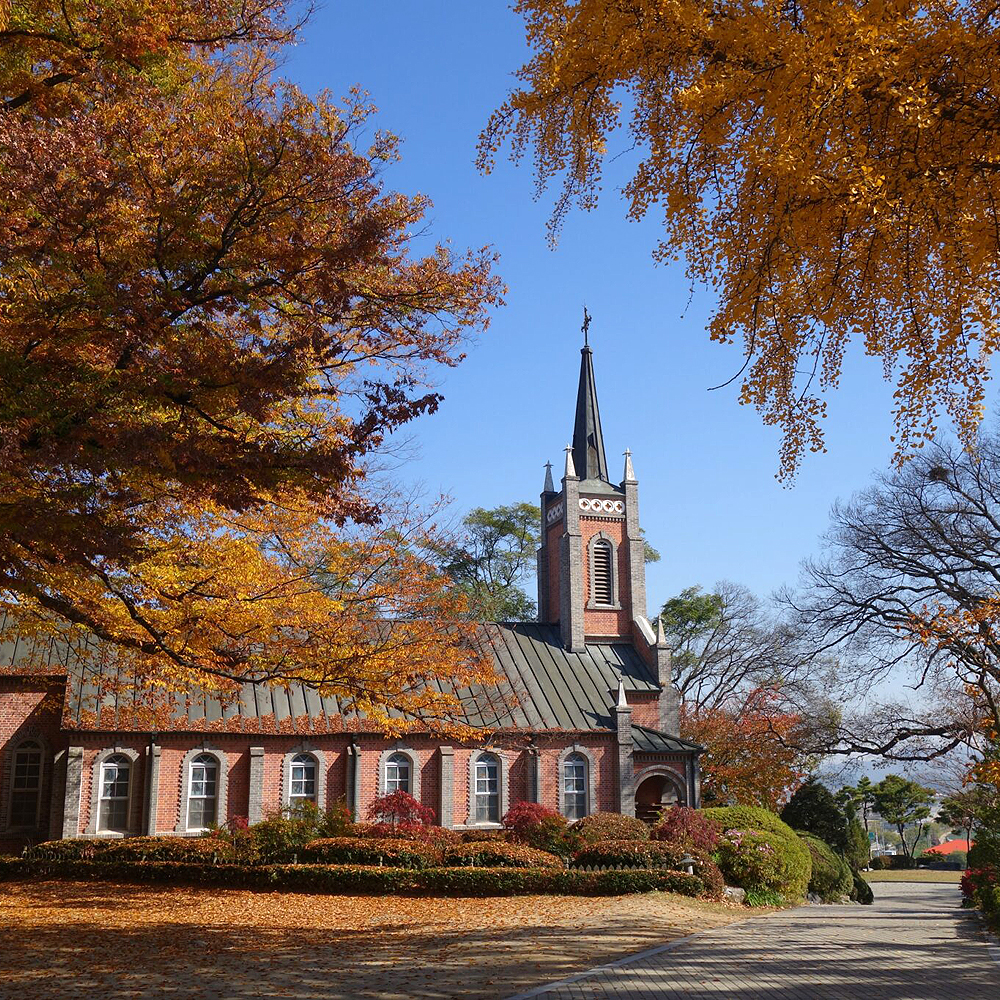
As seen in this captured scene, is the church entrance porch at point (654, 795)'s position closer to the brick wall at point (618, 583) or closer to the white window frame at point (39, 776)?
the brick wall at point (618, 583)

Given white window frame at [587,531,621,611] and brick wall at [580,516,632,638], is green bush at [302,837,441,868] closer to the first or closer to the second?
brick wall at [580,516,632,638]

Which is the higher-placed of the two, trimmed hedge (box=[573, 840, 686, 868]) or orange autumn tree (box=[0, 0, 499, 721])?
orange autumn tree (box=[0, 0, 499, 721])

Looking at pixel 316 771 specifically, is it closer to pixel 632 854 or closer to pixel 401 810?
pixel 401 810

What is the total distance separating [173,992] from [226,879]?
10806mm

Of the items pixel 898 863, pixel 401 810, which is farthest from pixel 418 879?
pixel 898 863

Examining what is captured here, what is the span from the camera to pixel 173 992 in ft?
33.3

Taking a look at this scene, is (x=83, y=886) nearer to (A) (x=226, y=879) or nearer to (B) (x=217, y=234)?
(A) (x=226, y=879)

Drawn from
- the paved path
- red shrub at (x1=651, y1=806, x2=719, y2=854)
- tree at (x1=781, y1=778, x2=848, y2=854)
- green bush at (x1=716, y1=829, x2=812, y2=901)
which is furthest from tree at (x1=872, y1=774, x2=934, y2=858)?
the paved path

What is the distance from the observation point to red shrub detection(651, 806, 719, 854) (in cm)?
2077

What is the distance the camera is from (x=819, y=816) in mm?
32062

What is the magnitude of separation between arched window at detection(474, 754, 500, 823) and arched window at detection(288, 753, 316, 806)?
15.8 feet

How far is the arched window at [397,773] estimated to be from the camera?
1101 inches

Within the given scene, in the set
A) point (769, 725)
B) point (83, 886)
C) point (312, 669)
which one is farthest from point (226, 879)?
point (769, 725)

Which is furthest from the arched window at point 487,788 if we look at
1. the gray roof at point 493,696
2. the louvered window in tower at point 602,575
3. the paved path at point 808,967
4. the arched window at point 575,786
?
the paved path at point 808,967
